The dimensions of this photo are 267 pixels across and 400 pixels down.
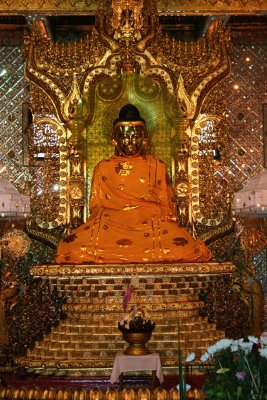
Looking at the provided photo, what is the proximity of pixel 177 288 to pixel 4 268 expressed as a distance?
6.63 feet

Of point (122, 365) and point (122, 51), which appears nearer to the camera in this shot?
point (122, 365)

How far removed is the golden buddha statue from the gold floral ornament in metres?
0.65

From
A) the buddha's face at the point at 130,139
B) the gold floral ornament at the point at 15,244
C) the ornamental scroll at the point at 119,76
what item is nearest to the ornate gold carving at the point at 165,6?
the ornamental scroll at the point at 119,76

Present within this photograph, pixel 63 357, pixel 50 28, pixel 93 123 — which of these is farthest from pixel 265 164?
pixel 63 357

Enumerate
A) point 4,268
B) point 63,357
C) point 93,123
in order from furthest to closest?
point 93,123
point 4,268
point 63,357

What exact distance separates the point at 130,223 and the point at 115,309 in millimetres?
1087

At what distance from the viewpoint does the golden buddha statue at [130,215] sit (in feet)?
25.0

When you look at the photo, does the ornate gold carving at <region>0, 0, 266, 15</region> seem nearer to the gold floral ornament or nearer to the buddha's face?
the buddha's face

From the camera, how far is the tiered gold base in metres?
6.82

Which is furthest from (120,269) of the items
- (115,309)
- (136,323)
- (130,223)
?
(136,323)

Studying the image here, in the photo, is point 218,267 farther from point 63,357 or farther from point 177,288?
point 63,357

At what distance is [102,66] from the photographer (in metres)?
8.45

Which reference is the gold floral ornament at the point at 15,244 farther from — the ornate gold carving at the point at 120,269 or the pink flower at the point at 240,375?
the pink flower at the point at 240,375

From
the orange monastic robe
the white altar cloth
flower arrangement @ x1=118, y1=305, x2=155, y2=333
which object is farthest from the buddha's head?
the white altar cloth
